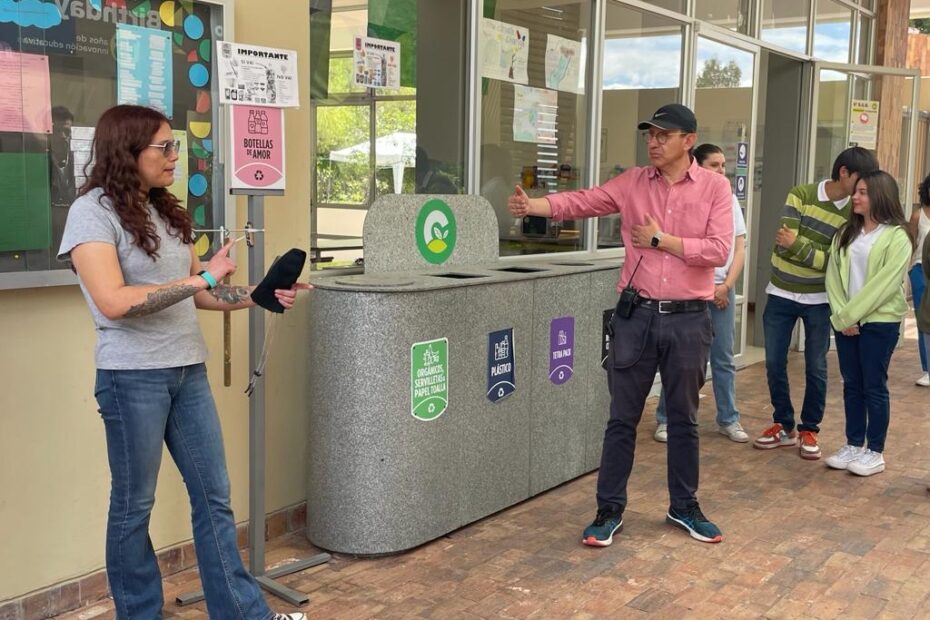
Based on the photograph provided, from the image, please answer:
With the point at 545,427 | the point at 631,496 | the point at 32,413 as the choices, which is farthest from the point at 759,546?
the point at 32,413

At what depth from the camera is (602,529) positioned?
13.8 feet

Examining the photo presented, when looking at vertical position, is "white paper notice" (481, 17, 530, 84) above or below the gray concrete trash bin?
above

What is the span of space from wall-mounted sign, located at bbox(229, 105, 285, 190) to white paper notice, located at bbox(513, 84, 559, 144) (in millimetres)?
2377

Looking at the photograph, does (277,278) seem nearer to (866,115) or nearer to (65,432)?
(65,432)

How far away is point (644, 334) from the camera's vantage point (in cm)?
415

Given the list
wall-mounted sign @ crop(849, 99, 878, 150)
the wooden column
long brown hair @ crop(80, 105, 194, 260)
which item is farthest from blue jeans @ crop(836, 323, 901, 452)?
the wooden column

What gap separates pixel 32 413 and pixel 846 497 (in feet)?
12.7

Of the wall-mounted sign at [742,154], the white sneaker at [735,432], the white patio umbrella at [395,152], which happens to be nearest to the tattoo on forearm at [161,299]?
the white patio umbrella at [395,152]

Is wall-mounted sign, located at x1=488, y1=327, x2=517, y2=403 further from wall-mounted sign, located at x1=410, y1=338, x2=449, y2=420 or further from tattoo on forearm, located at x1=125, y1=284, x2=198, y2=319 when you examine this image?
tattoo on forearm, located at x1=125, y1=284, x2=198, y2=319

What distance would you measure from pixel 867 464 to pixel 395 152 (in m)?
3.07

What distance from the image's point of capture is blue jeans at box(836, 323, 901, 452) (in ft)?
16.8

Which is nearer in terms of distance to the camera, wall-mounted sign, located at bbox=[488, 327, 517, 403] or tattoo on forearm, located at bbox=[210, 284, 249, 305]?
tattoo on forearm, located at bbox=[210, 284, 249, 305]

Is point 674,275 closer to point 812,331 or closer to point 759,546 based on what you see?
point 759,546

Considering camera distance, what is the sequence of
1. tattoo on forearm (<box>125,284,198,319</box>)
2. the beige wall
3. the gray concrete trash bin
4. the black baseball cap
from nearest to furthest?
1. tattoo on forearm (<box>125,284,198,319</box>)
2. the beige wall
3. the gray concrete trash bin
4. the black baseball cap
